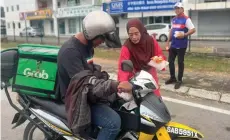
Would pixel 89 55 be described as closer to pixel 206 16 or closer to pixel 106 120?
pixel 106 120

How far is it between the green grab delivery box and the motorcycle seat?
0.08 m

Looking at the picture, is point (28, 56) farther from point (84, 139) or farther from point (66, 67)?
point (84, 139)

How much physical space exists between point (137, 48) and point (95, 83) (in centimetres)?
127

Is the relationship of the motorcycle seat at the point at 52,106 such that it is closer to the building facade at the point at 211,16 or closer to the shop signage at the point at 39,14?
the building facade at the point at 211,16

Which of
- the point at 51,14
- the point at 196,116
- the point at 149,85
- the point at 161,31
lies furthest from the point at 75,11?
the point at 149,85

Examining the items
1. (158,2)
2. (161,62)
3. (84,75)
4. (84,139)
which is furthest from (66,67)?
(158,2)

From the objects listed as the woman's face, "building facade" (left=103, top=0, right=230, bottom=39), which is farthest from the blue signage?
the woman's face

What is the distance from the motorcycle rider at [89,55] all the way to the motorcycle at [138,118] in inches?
5.5

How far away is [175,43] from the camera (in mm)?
6402

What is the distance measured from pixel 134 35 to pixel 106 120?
1.23 m

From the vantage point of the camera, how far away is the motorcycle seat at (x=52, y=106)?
310 centimetres

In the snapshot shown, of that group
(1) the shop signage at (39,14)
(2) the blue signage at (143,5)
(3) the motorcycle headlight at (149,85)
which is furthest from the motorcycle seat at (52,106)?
(1) the shop signage at (39,14)

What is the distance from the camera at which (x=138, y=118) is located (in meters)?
2.75

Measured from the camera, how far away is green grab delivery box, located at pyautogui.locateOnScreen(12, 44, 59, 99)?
310 centimetres
